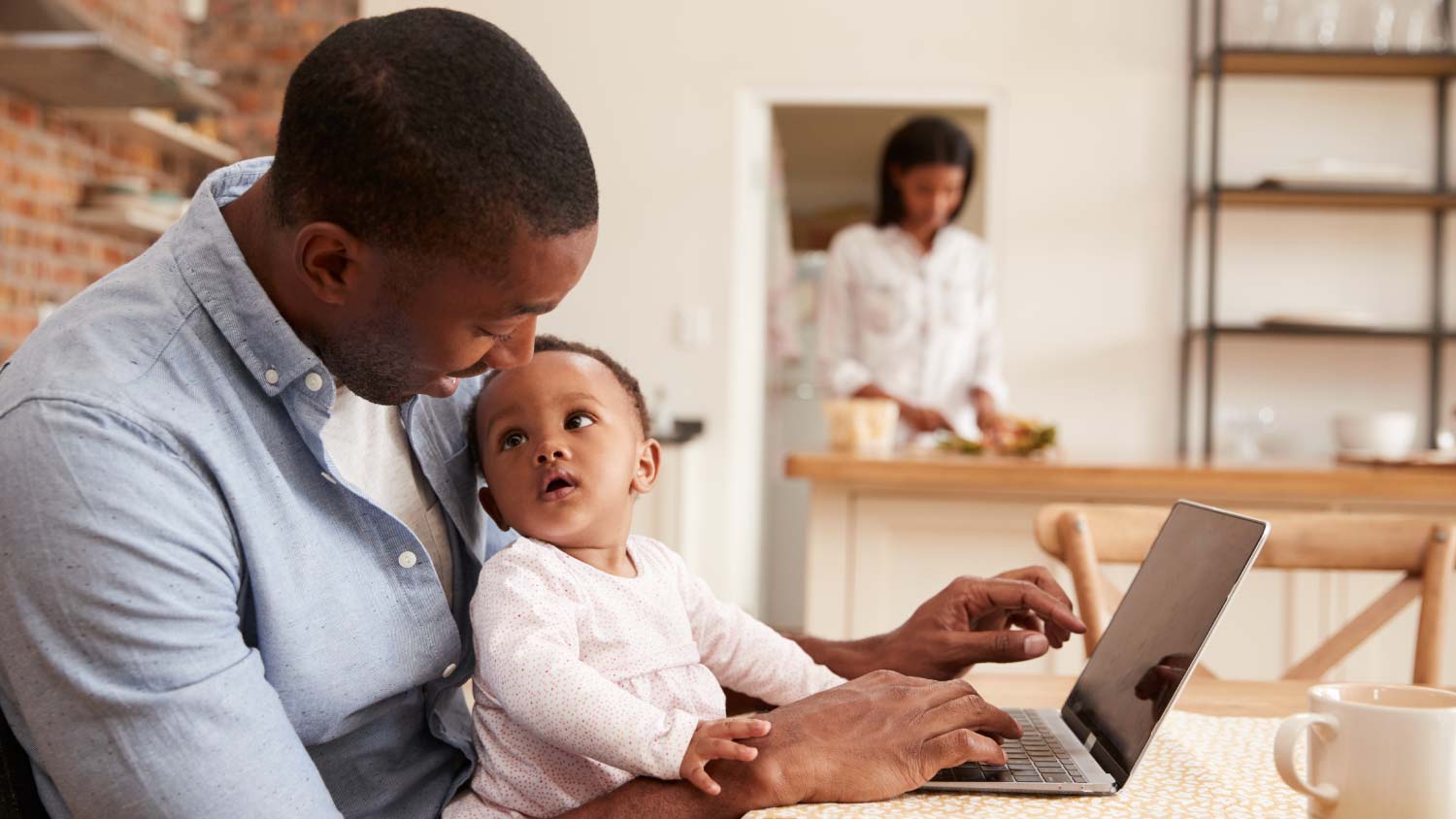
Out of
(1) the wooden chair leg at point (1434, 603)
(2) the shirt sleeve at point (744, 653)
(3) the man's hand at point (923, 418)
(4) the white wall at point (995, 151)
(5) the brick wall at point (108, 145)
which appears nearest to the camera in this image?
(2) the shirt sleeve at point (744, 653)

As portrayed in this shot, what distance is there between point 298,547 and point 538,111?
34cm

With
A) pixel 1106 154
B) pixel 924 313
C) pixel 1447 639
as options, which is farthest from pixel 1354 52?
pixel 1447 639

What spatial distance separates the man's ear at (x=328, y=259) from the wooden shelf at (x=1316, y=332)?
3.73 meters

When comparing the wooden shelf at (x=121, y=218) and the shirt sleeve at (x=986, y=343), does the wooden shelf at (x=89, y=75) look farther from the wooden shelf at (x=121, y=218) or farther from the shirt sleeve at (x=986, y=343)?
the shirt sleeve at (x=986, y=343)

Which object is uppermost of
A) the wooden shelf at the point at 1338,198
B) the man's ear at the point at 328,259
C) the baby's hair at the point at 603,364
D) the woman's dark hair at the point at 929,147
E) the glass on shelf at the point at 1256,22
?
the glass on shelf at the point at 1256,22

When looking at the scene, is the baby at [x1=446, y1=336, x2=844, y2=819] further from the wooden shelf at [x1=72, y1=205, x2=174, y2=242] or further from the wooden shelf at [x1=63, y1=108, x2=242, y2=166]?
the wooden shelf at [x1=63, y1=108, x2=242, y2=166]

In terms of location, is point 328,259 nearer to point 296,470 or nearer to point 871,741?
point 296,470

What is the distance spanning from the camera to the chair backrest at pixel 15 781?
2.41ft

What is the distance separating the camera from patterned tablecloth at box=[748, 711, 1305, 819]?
787mm

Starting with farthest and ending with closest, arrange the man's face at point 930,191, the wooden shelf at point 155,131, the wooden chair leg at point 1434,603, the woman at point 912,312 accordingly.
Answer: the wooden shelf at point 155,131, the woman at point 912,312, the man's face at point 930,191, the wooden chair leg at point 1434,603

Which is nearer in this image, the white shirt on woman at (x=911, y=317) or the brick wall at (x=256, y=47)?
the white shirt on woman at (x=911, y=317)

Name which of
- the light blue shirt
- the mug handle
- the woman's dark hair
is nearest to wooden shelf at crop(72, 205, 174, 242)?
the woman's dark hair

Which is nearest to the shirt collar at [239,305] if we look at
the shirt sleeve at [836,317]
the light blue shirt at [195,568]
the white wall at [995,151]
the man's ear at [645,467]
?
the light blue shirt at [195,568]

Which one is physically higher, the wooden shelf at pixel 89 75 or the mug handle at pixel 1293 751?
the wooden shelf at pixel 89 75
